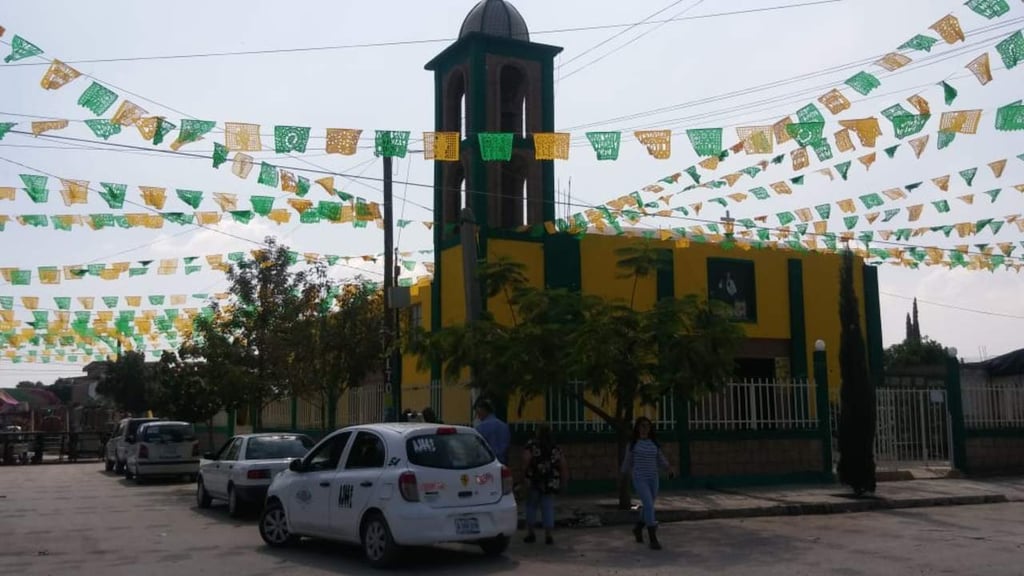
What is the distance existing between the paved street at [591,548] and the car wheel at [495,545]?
0.16m

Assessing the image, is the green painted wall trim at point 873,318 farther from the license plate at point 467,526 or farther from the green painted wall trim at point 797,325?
the license plate at point 467,526

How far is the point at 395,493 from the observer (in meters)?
10.9

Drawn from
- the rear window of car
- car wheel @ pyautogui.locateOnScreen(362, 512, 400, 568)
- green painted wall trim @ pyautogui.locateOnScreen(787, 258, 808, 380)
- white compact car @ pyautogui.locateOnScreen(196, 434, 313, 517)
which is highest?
green painted wall trim @ pyautogui.locateOnScreen(787, 258, 808, 380)

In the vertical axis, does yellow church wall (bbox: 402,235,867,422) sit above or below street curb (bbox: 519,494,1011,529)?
above

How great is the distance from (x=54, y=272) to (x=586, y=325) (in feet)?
42.5

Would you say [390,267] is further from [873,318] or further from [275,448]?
[873,318]

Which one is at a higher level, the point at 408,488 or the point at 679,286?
the point at 679,286

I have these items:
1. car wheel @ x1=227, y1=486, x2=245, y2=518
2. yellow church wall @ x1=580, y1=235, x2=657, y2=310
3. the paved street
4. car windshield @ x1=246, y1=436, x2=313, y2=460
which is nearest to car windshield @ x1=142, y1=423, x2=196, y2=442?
the paved street

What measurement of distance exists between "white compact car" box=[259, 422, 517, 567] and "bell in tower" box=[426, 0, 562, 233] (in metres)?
10.8

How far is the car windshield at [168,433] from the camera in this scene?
25.6 m

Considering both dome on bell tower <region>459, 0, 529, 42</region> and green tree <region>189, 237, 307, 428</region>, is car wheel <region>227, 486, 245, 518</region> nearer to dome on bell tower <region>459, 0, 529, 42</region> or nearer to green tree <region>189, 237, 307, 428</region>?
green tree <region>189, 237, 307, 428</region>

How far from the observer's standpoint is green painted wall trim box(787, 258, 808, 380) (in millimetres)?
26844

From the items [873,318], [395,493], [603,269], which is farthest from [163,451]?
[873,318]

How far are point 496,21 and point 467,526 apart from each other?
52.5ft
